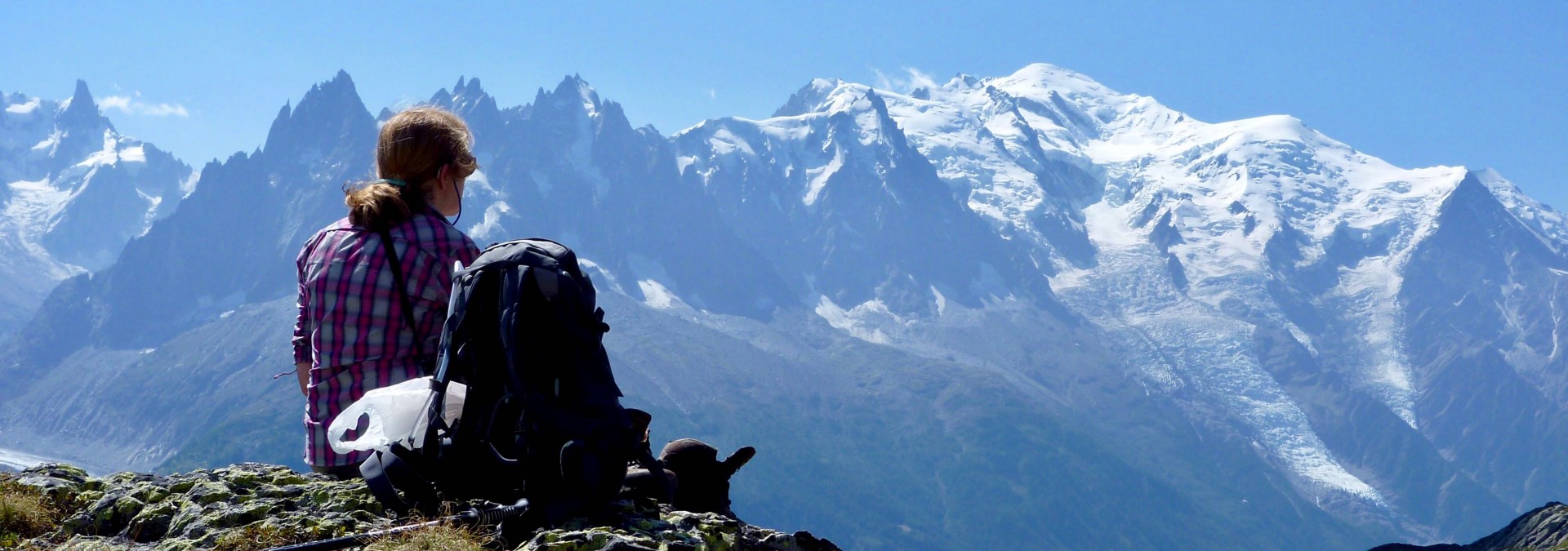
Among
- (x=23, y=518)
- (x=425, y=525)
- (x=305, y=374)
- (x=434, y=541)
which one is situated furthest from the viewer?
(x=23, y=518)

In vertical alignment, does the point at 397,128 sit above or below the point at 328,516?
above

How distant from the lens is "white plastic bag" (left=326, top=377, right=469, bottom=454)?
7.82 meters

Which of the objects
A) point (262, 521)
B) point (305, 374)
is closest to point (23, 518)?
point (262, 521)

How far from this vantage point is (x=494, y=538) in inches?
300

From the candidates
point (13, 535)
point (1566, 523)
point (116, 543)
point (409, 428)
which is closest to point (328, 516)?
point (409, 428)

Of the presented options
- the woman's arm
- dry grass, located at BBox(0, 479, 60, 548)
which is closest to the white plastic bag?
the woman's arm

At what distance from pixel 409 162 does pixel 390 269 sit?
2.44ft

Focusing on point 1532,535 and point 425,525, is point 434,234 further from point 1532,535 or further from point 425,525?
point 1532,535

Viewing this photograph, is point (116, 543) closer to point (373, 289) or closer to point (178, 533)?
point (178, 533)

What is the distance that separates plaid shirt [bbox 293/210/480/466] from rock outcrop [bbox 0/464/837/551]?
57 cm

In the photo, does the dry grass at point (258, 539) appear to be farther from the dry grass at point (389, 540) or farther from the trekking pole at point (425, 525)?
the trekking pole at point (425, 525)

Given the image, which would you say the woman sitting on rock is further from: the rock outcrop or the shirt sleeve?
the rock outcrop

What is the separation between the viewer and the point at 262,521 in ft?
27.9

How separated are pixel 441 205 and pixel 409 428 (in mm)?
1583
